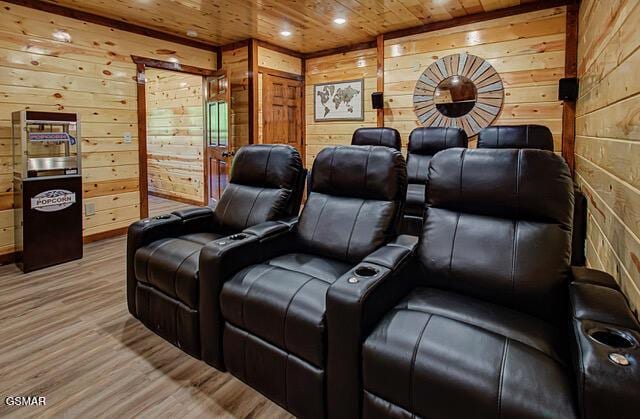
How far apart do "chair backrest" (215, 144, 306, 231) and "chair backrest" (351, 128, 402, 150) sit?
2035mm

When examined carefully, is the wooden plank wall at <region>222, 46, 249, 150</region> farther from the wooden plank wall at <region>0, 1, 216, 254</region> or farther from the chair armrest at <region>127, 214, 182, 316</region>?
the chair armrest at <region>127, 214, 182, 316</region>

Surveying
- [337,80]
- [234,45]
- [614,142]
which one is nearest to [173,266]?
[614,142]

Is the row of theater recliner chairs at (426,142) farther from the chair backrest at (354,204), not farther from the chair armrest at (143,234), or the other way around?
the chair armrest at (143,234)

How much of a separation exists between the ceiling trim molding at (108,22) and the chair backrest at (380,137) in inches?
107

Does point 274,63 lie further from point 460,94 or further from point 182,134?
point 460,94

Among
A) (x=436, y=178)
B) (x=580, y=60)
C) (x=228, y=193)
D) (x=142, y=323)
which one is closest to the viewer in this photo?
(x=436, y=178)

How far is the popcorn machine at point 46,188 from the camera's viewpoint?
3357 mm

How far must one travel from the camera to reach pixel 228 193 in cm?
279

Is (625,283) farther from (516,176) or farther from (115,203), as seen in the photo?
(115,203)

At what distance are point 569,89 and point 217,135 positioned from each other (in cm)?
435

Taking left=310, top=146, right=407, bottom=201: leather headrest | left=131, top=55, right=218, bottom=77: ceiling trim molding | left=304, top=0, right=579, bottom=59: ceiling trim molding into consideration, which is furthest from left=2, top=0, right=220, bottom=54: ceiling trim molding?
left=310, top=146, right=407, bottom=201: leather headrest

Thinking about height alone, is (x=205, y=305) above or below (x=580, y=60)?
below

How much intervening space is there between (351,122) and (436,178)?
13.4 ft

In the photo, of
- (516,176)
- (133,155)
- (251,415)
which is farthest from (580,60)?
(133,155)
